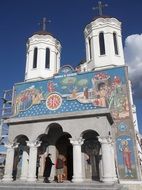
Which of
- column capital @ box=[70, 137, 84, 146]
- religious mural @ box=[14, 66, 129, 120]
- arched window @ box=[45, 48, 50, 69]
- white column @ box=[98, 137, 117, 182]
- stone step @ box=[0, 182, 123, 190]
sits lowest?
stone step @ box=[0, 182, 123, 190]

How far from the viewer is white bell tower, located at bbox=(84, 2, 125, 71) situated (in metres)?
20.6

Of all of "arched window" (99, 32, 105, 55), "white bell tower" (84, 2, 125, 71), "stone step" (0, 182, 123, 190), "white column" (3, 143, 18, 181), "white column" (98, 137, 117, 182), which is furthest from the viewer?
"arched window" (99, 32, 105, 55)

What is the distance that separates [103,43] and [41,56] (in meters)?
6.31

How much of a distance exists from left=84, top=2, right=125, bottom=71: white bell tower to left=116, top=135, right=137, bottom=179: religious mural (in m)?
7.03

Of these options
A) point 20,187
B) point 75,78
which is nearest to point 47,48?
point 75,78

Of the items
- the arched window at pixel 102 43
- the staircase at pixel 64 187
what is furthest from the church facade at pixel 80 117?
the staircase at pixel 64 187

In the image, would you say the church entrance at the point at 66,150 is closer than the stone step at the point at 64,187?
No

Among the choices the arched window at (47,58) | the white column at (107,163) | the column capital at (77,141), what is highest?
the arched window at (47,58)

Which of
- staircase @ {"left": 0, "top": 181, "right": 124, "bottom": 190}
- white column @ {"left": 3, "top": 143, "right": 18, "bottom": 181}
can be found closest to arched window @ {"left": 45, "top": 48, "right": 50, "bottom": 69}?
white column @ {"left": 3, "top": 143, "right": 18, "bottom": 181}

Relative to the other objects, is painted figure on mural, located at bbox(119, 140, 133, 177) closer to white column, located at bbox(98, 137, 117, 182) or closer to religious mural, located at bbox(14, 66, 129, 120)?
religious mural, located at bbox(14, 66, 129, 120)

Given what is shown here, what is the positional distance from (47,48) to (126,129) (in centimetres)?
1236

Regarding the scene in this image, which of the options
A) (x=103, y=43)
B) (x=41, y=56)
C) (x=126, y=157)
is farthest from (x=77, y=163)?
(x=41, y=56)

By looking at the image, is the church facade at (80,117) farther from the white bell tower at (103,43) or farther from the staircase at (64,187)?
the staircase at (64,187)

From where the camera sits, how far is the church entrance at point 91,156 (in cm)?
1487
